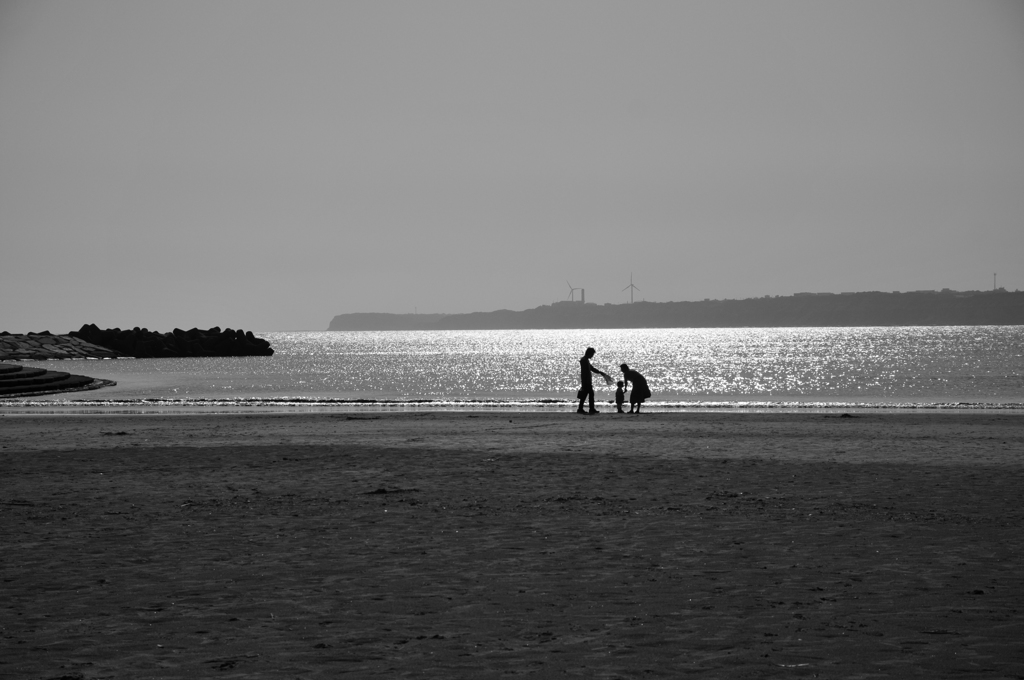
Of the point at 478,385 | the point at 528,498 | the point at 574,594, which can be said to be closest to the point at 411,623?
the point at 574,594

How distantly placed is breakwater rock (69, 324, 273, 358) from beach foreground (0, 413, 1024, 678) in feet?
398

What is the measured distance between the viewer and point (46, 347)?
120 metres

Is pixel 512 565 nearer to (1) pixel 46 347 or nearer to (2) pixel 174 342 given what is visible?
(1) pixel 46 347

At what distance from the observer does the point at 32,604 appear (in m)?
7.59

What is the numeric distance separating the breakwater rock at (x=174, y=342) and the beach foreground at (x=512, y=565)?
12126 centimetres

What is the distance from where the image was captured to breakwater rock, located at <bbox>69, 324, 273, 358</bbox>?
13250 centimetres

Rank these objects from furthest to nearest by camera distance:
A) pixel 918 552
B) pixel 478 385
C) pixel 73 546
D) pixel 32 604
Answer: pixel 478 385 → pixel 73 546 → pixel 918 552 → pixel 32 604

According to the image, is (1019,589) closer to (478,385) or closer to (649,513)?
(649,513)

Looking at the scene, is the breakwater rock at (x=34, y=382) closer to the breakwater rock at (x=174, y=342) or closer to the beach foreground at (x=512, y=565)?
the beach foreground at (x=512, y=565)

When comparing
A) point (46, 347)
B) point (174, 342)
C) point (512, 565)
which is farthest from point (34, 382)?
point (174, 342)

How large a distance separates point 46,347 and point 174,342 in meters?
18.1

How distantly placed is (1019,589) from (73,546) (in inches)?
364

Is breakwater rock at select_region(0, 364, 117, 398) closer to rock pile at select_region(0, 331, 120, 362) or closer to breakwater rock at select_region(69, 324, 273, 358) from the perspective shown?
rock pile at select_region(0, 331, 120, 362)

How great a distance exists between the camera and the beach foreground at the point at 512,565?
6270 millimetres
